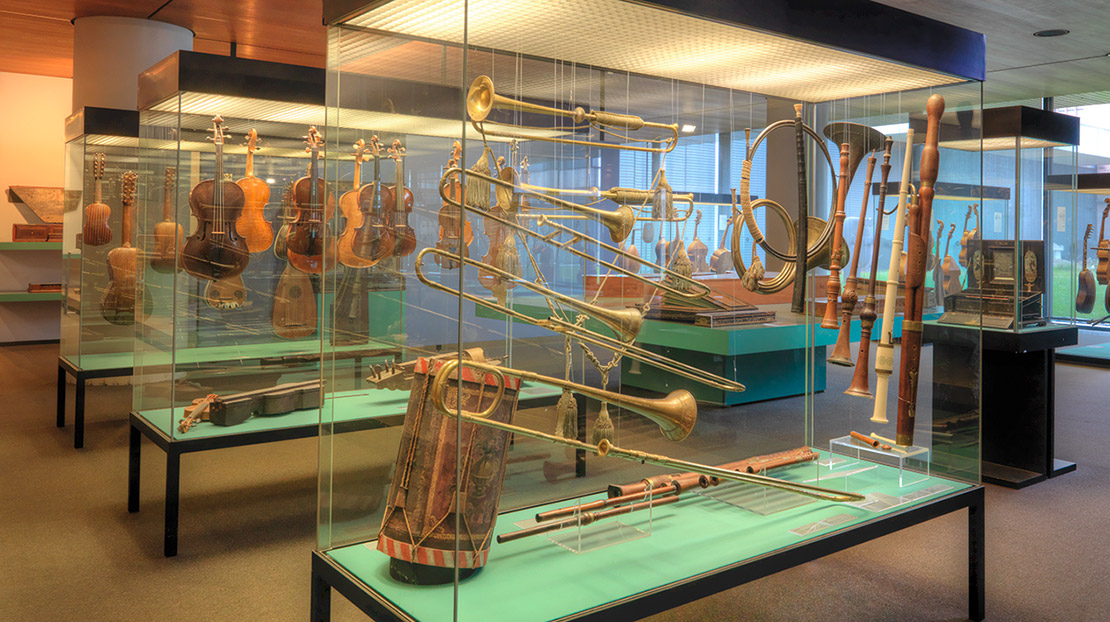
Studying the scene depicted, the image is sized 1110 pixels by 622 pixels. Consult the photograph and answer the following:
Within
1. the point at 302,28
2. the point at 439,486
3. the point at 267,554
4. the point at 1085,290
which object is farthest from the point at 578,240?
the point at 1085,290

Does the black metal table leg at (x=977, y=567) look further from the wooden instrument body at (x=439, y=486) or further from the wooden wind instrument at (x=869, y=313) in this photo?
the wooden instrument body at (x=439, y=486)

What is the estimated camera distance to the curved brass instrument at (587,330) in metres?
1.93

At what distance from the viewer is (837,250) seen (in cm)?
287

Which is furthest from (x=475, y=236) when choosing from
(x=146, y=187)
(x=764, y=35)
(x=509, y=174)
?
(x=146, y=187)

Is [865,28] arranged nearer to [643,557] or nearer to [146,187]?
[643,557]

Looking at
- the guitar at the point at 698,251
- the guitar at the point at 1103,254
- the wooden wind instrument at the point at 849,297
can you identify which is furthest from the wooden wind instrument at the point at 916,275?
the guitar at the point at 1103,254

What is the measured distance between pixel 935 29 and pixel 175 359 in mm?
3495

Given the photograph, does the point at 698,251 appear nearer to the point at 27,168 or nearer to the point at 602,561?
the point at 602,561

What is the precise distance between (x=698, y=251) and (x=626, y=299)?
0.36 m

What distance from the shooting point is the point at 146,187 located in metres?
4.41

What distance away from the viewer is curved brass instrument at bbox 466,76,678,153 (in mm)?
1838

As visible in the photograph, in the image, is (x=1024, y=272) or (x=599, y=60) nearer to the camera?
(x=599, y=60)

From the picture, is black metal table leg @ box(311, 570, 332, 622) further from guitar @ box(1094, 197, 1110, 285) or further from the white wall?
the white wall

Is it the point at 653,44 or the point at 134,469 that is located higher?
the point at 653,44
